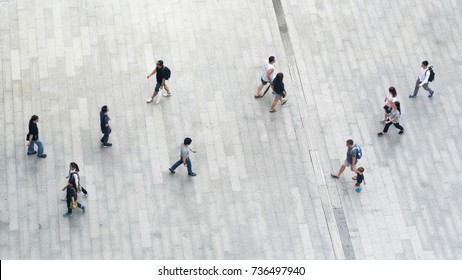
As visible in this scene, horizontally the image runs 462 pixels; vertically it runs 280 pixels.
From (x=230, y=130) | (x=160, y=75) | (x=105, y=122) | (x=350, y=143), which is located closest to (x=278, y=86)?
(x=230, y=130)

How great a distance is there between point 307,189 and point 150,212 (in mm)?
4220

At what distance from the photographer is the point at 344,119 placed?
74.6 feet

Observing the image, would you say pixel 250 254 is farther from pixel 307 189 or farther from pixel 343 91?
pixel 343 91

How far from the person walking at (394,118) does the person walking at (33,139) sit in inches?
365

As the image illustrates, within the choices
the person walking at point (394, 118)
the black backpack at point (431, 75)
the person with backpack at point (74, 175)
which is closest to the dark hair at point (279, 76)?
the person walking at point (394, 118)

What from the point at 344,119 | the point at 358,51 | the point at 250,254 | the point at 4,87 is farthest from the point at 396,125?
the point at 4,87

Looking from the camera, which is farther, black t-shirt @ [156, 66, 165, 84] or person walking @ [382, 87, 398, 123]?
person walking @ [382, 87, 398, 123]

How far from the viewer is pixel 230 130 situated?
22.2 meters

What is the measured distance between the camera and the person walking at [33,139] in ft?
66.2

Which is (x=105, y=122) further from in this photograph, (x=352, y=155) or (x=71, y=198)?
(x=352, y=155)

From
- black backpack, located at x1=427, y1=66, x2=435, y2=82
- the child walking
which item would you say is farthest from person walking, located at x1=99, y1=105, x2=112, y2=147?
black backpack, located at x1=427, y1=66, x2=435, y2=82

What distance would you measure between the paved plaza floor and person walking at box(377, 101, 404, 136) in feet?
0.90

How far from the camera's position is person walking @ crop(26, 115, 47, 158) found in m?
20.2

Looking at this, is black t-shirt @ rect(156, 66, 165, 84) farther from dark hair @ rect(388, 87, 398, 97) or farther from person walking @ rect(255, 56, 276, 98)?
dark hair @ rect(388, 87, 398, 97)
